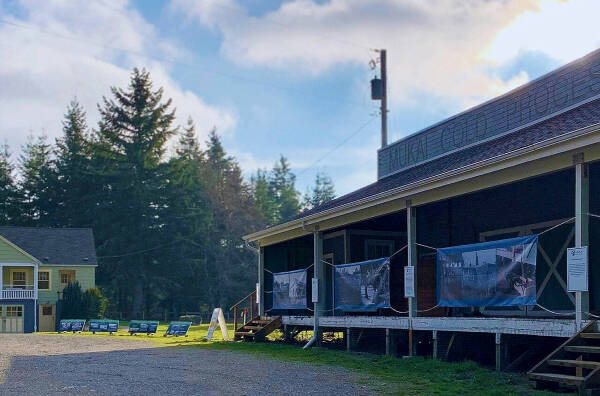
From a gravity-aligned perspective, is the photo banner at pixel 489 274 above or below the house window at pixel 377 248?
below

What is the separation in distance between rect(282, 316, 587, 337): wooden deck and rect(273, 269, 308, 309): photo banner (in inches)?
51.2

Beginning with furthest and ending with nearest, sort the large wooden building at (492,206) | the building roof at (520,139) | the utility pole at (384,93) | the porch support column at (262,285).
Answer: the utility pole at (384,93) → the porch support column at (262,285) → the building roof at (520,139) → the large wooden building at (492,206)

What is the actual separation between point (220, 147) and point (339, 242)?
71.1 meters

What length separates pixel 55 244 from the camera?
1982 inches

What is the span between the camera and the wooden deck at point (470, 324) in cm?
1241

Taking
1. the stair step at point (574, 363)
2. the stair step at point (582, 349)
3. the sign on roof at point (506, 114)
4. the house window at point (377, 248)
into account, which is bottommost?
the stair step at point (574, 363)

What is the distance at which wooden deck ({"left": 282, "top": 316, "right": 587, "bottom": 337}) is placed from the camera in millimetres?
12414

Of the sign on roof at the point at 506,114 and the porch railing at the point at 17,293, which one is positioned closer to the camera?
the sign on roof at the point at 506,114

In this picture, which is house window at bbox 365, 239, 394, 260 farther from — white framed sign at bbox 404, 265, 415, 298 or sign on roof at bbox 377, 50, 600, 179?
white framed sign at bbox 404, 265, 415, 298

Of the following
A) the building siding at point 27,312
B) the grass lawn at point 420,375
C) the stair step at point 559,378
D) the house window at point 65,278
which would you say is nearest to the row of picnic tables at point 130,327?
the building siding at point 27,312

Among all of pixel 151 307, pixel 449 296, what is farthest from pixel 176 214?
pixel 449 296

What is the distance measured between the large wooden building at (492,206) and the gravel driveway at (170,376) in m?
3.26

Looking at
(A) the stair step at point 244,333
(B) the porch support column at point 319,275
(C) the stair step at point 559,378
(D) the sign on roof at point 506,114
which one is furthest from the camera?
(A) the stair step at point 244,333

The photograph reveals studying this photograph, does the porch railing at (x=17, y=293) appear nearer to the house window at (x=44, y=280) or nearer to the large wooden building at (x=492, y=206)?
the house window at (x=44, y=280)
